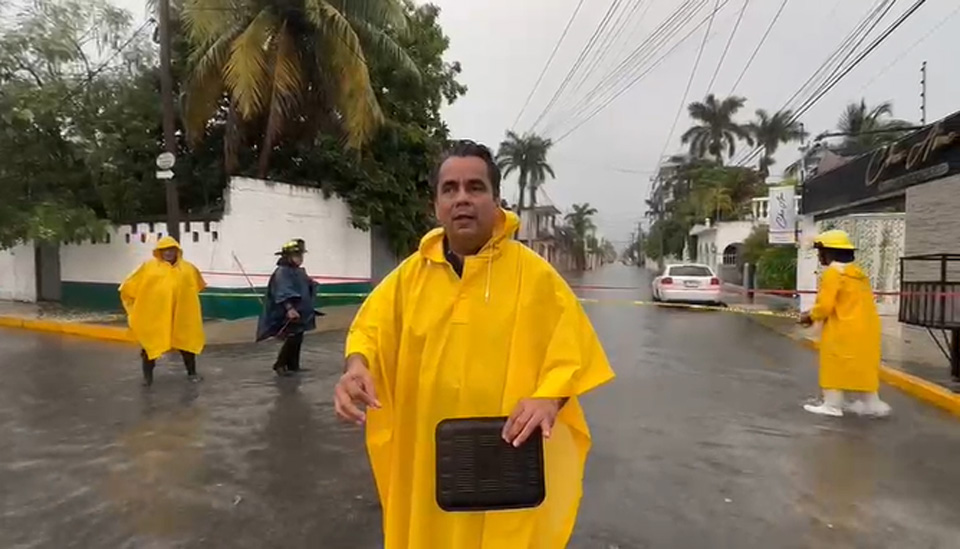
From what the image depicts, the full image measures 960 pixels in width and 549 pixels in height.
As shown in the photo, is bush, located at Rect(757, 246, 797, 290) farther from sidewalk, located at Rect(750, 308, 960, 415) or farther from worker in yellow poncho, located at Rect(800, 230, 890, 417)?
worker in yellow poncho, located at Rect(800, 230, 890, 417)

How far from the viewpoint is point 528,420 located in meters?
2.36

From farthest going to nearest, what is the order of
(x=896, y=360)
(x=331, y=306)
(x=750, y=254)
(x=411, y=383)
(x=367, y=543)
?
1. (x=750, y=254)
2. (x=331, y=306)
3. (x=896, y=360)
4. (x=367, y=543)
5. (x=411, y=383)

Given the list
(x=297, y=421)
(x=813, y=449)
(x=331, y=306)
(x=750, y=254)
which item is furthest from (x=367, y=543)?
(x=750, y=254)

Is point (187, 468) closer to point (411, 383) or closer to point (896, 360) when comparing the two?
point (411, 383)

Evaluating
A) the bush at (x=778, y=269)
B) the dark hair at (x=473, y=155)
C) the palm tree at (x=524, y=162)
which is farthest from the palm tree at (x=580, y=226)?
the dark hair at (x=473, y=155)

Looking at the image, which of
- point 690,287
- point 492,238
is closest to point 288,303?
point 492,238

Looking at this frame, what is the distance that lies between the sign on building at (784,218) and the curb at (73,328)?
50.4 ft

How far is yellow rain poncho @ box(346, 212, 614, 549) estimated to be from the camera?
2.52 m

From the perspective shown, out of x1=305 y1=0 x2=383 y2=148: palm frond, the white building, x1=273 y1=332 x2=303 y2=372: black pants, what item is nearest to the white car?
the white building

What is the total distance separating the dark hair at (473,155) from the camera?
2.64 m

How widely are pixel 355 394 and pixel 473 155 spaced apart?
32.8 inches

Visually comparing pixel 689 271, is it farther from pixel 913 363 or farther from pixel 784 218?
pixel 913 363

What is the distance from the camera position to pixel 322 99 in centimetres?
1858

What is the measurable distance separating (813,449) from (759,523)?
1.97 m
